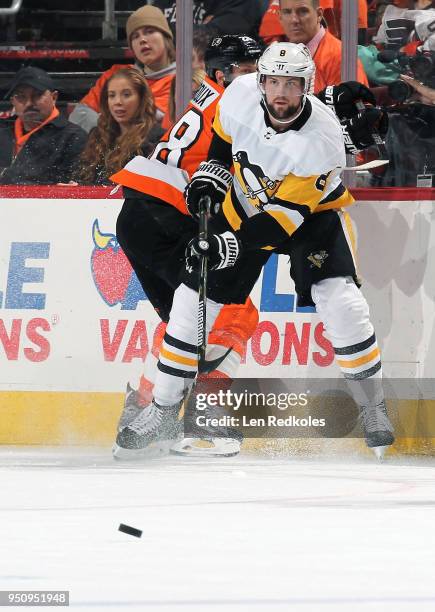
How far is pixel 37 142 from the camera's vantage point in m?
5.12

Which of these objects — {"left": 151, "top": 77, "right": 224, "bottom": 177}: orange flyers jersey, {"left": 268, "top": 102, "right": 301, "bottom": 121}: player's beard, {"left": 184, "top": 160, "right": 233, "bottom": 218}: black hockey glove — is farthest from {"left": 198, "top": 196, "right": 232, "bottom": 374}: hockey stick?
{"left": 268, "top": 102, "right": 301, "bottom": 121}: player's beard

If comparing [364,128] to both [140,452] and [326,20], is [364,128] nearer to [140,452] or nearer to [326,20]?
[326,20]

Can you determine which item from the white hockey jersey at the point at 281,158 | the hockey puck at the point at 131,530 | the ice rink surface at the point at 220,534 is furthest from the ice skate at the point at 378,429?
the hockey puck at the point at 131,530

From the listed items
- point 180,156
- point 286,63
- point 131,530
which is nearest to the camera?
point 131,530

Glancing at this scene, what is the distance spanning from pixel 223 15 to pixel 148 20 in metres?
0.27

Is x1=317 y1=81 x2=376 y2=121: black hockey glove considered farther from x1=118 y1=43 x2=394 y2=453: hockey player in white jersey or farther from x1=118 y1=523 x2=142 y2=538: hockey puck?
x1=118 y1=523 x2=142 y2=538: hockey puck

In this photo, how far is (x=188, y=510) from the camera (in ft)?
11.7

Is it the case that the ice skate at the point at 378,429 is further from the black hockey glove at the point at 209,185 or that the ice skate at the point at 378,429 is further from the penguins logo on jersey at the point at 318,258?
the black hockey glove at the point at 209,185

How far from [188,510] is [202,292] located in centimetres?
132

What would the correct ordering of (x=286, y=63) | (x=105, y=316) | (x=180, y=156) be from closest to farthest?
1. (x=286, y=63)
2. (x=180, y=156)
3. (x=105, y=316)

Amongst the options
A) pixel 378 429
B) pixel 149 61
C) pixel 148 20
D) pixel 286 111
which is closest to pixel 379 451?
pixel 378 429

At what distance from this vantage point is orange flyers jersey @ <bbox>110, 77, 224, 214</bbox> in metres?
4.94

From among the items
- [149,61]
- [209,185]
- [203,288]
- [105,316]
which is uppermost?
[149,61]

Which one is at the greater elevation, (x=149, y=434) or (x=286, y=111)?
(x=286, y=111)
